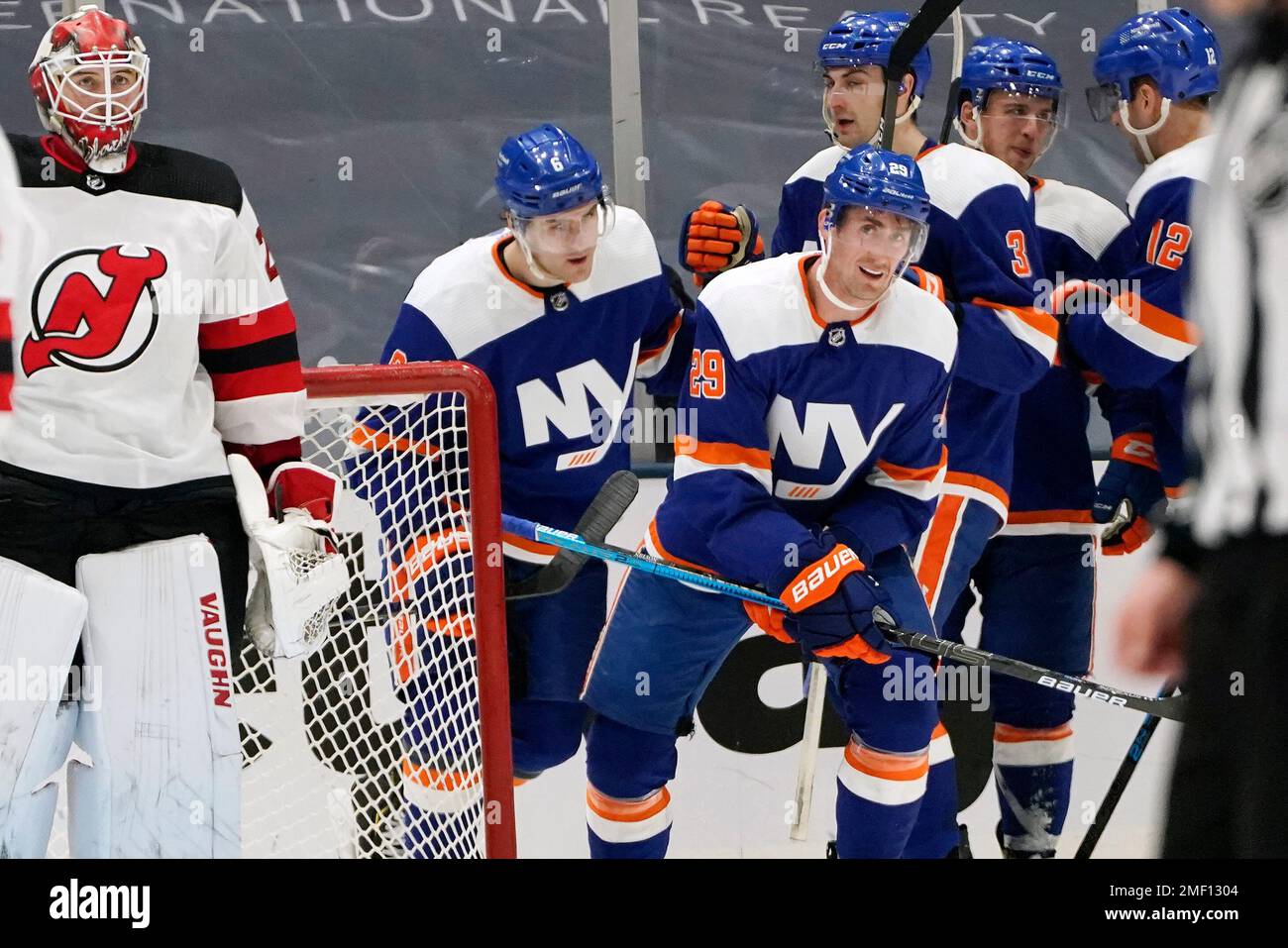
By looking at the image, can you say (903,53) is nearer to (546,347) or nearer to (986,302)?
(986,302)

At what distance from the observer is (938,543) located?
2.85 meters

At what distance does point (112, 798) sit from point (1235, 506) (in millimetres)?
1371

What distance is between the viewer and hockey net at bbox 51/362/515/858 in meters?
2.51

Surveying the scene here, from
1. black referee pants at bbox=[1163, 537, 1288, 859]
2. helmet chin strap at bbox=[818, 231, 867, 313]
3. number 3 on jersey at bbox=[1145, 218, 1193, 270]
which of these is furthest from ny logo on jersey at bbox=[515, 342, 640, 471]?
black referee pants at bbox=[1163, 537, 1288, 859]

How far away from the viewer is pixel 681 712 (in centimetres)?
267

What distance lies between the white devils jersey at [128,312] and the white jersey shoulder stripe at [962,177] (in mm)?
1184

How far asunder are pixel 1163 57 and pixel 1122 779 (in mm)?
1156

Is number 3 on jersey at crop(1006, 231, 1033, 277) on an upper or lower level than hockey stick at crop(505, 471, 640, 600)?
upper

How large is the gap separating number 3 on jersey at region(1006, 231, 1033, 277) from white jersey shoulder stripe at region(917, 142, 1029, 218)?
0.07m

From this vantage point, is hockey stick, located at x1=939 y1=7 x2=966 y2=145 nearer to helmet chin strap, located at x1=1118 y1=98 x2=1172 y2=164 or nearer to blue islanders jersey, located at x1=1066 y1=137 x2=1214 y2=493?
helmet chin strap, located at x1=1118 y1=98 x2=1172 y2=164

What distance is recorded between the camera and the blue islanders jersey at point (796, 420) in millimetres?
2502

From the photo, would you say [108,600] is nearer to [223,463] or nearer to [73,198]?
[223,463]

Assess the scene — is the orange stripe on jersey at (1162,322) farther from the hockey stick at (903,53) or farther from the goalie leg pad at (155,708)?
the goalie leg pad at (155,708)
